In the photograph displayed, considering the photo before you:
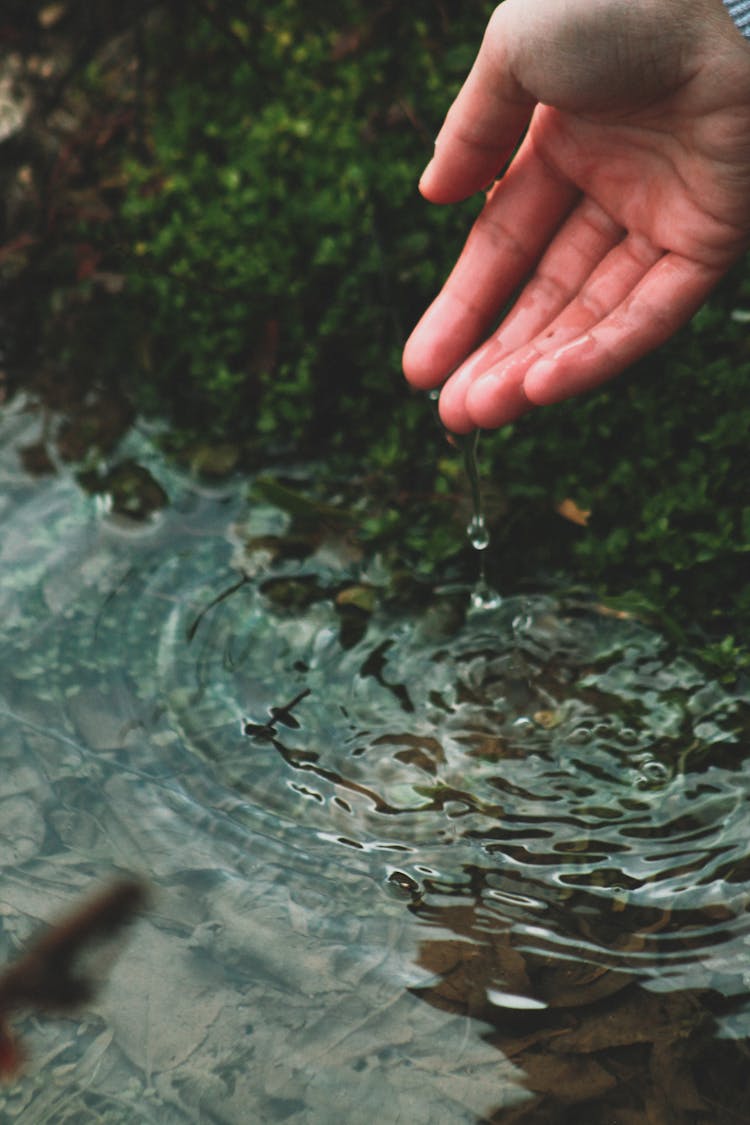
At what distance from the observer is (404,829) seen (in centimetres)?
267

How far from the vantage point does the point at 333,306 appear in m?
3.90

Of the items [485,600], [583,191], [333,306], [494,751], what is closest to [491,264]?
[583,191]

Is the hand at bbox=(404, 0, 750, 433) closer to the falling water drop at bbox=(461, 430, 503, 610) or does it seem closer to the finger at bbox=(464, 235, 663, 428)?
the finger at bbox=(464, 235, 663, 428)

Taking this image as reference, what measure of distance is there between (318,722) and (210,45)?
3.35m

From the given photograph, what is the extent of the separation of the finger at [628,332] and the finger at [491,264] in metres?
0.29

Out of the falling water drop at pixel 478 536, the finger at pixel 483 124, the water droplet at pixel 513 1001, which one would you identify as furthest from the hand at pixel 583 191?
the water droplet at pixel 513 1001

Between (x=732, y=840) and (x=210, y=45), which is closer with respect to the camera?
(x=732, y=840)

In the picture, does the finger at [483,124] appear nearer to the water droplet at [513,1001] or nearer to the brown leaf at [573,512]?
the brown leaf at [573,512]

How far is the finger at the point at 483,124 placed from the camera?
8.64 feet

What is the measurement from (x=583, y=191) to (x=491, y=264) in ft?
1.10

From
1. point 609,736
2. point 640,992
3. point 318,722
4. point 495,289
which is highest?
point 495,289

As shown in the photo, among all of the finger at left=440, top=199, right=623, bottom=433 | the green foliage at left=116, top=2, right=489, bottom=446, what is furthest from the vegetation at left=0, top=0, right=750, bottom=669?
the finger at left=440, top=199, right=623, bottom=433

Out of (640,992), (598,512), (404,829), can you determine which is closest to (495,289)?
(598,512)

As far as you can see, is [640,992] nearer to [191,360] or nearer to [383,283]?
[383,283]
